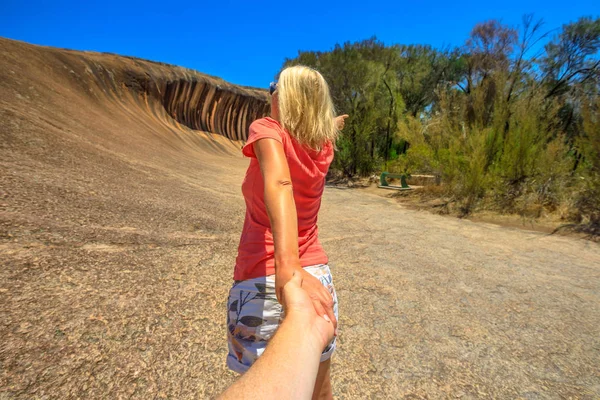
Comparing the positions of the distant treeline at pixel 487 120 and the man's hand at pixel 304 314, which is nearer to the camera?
the man's hand at pixel 304 314

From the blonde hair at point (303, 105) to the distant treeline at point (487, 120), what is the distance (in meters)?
7.51

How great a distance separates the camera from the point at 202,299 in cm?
260

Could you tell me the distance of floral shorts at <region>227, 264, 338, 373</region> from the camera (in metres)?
1.04

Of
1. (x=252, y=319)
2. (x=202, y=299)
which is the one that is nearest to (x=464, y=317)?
(x=202, y=299)

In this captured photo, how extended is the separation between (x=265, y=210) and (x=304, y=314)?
0.53 m

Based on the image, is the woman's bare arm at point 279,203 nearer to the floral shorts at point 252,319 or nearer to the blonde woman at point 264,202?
the blonde woman at point 264,202

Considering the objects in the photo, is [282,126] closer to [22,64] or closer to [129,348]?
[129,348]

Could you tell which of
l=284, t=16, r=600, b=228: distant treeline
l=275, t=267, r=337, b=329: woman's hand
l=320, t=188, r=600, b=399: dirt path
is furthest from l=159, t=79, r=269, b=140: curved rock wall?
l=275, t=267, r=337, b=329: woman's hand

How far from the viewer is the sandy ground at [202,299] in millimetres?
1800

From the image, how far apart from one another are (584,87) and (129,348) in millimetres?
15392

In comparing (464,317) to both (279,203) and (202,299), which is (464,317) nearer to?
(202,299)

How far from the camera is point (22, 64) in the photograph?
10430 millimetres

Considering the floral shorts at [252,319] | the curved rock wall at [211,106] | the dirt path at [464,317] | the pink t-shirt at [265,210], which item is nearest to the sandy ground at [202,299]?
the dirt path at [464,317]

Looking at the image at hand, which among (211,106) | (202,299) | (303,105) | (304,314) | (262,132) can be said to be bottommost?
(202,299)
